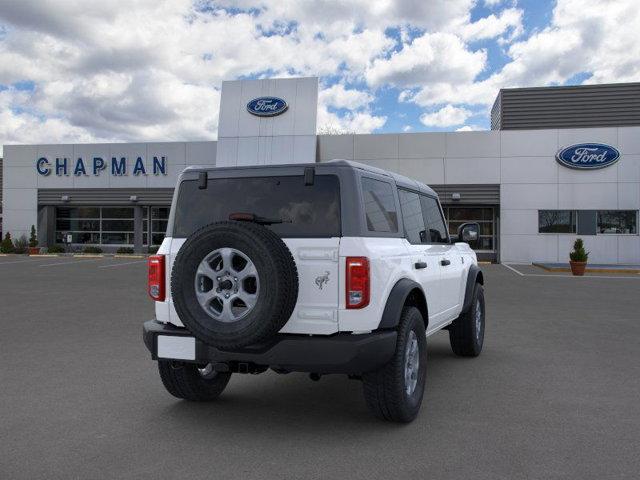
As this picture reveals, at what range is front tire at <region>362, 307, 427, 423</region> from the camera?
429 cm

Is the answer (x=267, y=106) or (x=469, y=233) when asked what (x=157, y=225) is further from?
(x=469, y=233)

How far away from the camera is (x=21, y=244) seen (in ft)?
109

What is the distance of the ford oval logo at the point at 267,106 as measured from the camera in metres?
29.6

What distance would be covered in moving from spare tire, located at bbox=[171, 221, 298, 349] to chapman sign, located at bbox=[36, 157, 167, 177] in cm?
2897

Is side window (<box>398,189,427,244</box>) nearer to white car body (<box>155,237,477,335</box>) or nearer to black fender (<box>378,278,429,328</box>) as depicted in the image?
black fender (<box>378,278,429,328</box>)

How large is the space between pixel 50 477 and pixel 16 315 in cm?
759

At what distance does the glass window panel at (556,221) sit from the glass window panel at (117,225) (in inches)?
854

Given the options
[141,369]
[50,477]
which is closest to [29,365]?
[141,369]

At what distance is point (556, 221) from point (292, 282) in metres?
25.9

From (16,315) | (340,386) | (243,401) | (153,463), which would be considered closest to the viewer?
(153,463)

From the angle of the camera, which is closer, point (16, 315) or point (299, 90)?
point (16, 315)

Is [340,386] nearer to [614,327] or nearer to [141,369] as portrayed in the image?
[141,369]

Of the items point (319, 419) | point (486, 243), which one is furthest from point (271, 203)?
point (486, 243)

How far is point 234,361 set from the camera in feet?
13.7
